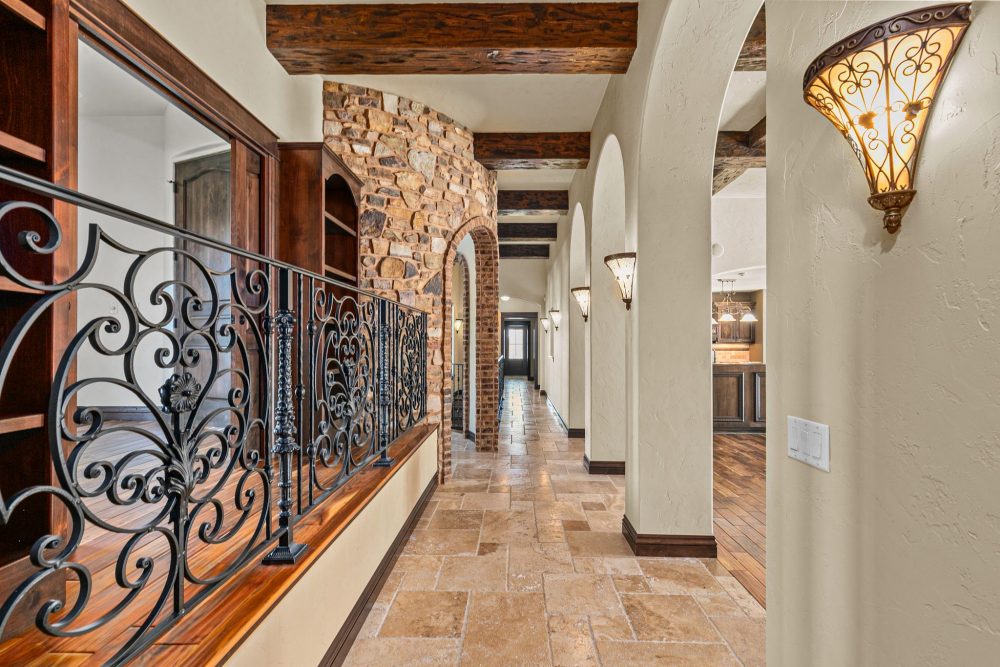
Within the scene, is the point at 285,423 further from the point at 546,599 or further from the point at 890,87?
the point at 890,87

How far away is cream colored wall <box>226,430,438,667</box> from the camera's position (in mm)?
1324

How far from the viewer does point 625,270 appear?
119 inches

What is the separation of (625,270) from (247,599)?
2.48 metres

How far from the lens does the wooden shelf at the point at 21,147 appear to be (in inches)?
53.9

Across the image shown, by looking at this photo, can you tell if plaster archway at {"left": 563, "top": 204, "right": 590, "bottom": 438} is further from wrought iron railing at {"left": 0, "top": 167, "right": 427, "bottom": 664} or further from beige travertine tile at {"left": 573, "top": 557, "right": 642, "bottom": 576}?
wrought iron railing at {"left": 0, "top": 167, "right": 427, "bottom": 664}

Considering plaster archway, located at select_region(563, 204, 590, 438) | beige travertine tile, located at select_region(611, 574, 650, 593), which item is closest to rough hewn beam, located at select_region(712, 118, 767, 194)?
plaster archway, located at select_region(563, 204, 590, 438)

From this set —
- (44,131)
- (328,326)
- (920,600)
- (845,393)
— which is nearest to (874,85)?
(845,393)

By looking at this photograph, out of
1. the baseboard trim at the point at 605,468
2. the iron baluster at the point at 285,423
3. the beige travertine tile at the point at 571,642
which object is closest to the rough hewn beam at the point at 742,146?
the baseboard trim at the point at 605,468

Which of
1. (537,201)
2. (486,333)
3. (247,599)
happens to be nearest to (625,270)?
(247,599)

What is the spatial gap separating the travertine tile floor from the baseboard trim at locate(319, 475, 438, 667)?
0.04 metres

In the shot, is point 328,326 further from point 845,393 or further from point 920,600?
point 920,600

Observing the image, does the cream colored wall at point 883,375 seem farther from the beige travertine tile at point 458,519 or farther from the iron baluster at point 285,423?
the beige travertine tile at point 458,519

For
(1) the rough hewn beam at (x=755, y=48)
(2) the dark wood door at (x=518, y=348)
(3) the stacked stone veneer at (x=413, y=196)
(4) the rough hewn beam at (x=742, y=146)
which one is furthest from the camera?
(2) the dark wood door at (x=518, y=348)

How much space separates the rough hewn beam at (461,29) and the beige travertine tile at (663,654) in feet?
10.1
